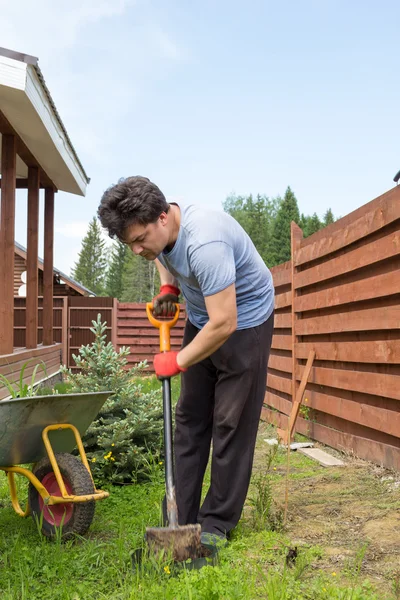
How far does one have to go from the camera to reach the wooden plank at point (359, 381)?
13.0 ft

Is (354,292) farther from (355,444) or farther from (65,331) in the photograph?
(65,331)

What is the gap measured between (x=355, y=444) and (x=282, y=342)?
2167 mm

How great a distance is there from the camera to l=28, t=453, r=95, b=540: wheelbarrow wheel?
2.82 meters

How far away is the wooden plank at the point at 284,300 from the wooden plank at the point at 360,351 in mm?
792

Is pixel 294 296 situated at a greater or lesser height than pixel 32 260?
lesser

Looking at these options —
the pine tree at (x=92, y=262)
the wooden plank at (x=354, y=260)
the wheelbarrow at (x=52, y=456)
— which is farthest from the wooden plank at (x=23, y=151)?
the pine tree at (x=92, y=262)

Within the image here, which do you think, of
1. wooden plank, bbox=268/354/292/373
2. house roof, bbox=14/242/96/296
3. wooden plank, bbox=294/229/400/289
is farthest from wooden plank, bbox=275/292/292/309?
house roof, bbox=14/242/96/296

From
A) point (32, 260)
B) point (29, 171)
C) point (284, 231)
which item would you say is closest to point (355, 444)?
point (32, 260)

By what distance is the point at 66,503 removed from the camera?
2.96m

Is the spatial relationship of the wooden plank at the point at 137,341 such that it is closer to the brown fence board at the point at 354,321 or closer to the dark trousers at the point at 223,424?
the brown fence board at the point at 354,321

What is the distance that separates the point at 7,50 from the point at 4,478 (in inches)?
140

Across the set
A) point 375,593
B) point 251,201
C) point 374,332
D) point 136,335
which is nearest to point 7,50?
point 374,332

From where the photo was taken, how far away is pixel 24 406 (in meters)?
2.65

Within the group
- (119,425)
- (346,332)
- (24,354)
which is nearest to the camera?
(119,425)
